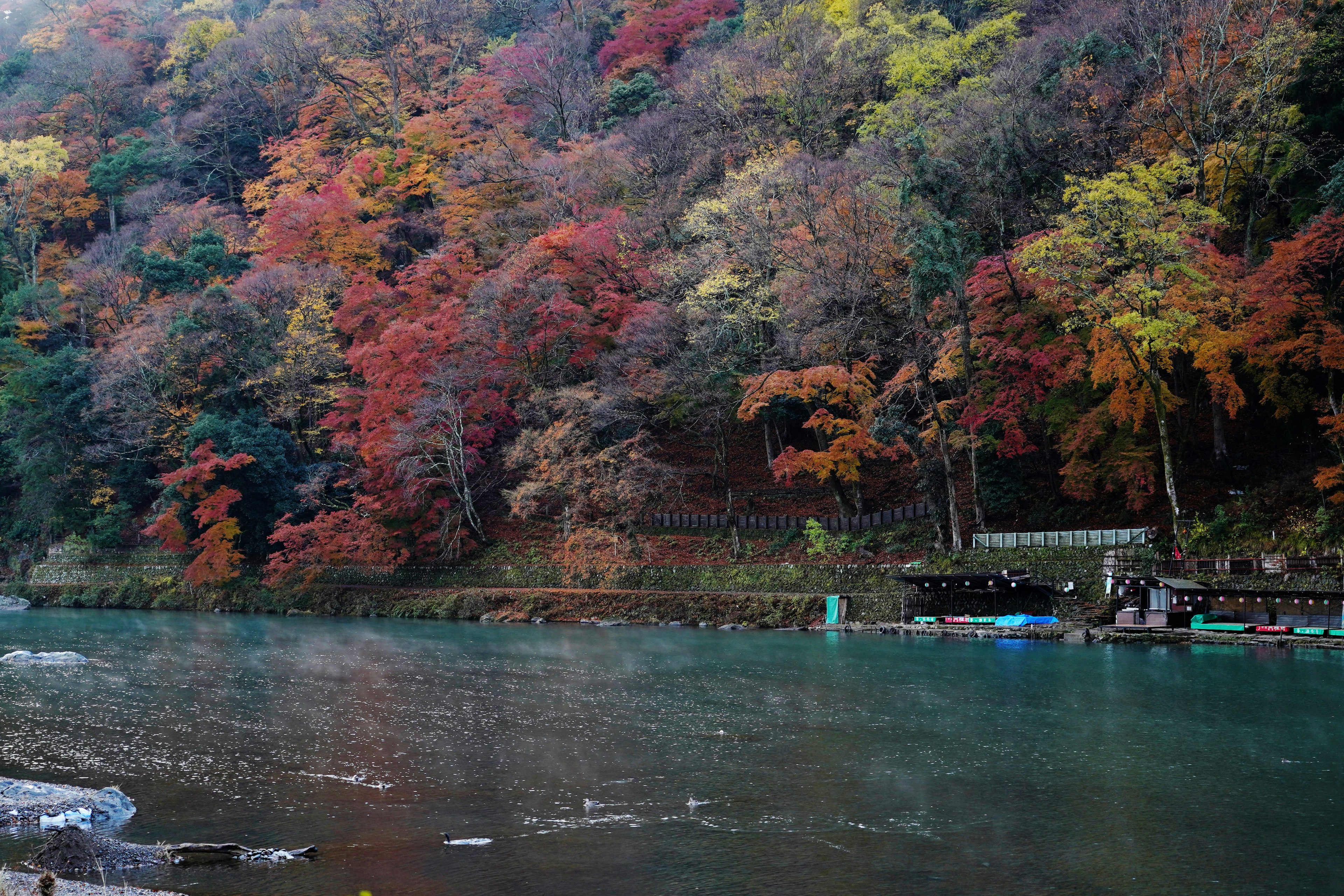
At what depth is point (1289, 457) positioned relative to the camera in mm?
35625

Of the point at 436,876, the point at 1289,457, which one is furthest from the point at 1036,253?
the point at 436,876

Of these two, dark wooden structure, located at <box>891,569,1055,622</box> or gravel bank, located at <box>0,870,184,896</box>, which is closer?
gravel bank, located at <box>0,870,184,896</box>

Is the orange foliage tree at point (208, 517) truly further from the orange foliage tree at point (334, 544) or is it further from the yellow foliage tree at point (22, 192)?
the yellow foliage tree at point (22, 192)

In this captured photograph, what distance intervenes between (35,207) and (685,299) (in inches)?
2037

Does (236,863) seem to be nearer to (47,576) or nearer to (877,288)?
(877,288)

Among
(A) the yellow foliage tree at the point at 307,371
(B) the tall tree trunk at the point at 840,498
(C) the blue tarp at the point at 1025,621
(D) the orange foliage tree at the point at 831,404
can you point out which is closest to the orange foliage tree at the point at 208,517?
(A) the yellow foliage tree at the point at 307,371

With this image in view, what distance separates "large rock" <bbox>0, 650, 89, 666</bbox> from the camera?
99.5 feet

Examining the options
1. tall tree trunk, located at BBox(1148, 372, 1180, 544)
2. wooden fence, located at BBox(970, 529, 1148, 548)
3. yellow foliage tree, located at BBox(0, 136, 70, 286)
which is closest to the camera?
tall tree trunk, located at BBox(1148, 372, 1180, 544)

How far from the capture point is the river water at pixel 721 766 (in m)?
13.3

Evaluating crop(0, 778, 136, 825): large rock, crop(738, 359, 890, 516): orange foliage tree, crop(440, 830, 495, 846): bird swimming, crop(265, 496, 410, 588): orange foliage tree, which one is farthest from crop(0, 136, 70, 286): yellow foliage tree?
crop(440, 830, 495, 846): bird swimming

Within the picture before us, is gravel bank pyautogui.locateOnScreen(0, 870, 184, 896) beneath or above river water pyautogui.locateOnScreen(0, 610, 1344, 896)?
above

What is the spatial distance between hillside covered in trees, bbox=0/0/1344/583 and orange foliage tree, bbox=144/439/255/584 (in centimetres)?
25

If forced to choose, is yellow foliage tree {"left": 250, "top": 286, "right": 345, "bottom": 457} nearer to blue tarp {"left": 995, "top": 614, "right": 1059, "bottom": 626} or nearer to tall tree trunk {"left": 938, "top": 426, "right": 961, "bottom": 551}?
tall tree trunk {"left": 938, "top": 426, "right": 961, "bottom": 551}

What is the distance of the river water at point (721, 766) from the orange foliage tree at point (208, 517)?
16.8 metres
